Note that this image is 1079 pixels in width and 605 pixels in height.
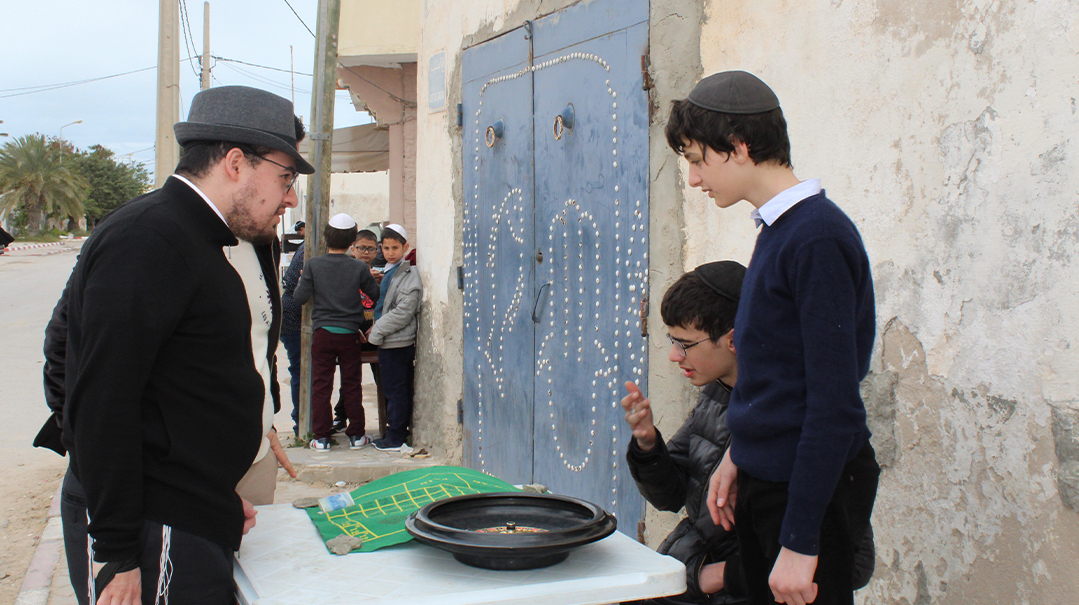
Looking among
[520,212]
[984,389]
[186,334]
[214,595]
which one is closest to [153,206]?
[186,334]

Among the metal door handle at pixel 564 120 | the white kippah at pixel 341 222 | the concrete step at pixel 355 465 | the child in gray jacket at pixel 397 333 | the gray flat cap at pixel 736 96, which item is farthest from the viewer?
the white kippah at pixel 341 222

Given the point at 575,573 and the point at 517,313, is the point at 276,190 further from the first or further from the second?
the point at 517,313

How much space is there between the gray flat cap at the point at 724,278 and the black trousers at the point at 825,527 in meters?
0.51

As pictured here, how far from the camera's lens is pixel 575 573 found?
1668mm

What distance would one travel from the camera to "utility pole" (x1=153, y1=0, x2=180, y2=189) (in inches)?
404

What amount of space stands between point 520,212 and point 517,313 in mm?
555

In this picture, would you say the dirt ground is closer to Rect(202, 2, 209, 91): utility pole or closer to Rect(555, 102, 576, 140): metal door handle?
Rect(555, 102, 576, 140): metal door handle

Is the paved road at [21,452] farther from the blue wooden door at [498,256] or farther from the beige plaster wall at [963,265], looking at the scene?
the beige plaster wall at [963,265]

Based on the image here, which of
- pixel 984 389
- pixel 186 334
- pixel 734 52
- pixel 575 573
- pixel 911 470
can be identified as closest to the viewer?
pixel 575 573

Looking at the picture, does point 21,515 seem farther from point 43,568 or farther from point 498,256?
point 498,256

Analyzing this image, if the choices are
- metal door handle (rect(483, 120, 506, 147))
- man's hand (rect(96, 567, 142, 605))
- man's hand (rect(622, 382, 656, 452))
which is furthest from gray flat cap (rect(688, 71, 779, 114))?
metal door handle (rect(483, 120, 506, 147))

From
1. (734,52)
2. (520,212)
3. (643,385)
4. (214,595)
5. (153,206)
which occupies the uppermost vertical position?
(734,52)

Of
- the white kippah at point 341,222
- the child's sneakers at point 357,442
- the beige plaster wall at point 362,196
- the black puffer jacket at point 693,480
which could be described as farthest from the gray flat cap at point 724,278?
the beige plaster wall at point 362,196

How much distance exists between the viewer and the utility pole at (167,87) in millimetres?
10258
